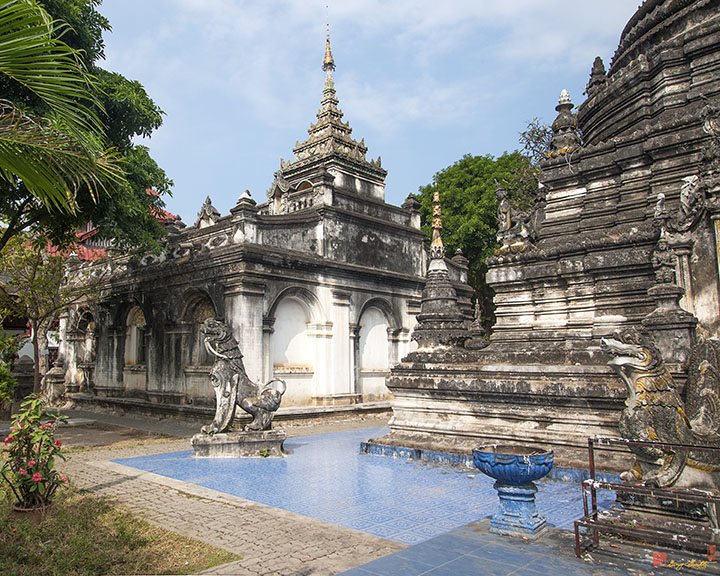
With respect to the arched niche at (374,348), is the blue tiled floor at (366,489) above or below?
below

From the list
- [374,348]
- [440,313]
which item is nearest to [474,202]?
[374,348]

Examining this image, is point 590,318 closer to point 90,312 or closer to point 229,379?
point 229,379

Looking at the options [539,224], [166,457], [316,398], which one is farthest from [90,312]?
[539,224]

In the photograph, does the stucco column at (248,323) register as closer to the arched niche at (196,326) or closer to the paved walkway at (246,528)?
the arched niche at (196,326)

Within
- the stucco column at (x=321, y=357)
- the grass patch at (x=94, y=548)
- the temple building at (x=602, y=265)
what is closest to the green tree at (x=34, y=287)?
the stucco column at (x=321, y=357)

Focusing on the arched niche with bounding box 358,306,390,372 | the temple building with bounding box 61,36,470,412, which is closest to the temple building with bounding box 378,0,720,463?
the temple building with bounding box 61,36,470,412

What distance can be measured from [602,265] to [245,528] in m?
7.55

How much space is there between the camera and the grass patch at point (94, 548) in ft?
17.5

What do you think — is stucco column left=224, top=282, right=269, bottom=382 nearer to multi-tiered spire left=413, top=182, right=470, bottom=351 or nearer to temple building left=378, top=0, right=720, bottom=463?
multi-tiered spire left=413, top=182, right=470, bottom=351

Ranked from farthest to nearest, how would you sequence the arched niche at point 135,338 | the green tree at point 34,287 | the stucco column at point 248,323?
the arched niche at point 135,338 < the green tree at point 34,287 < the stucco column at point 248,323

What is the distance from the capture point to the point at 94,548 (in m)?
5.82

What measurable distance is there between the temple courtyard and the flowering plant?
129 centimetres

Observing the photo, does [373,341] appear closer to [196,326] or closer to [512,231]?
[196,326]

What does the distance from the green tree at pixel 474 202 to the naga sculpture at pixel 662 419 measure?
22.5 metres
